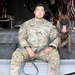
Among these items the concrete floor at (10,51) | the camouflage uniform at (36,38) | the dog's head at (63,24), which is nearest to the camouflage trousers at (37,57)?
the camouflage uniform at (36,38)

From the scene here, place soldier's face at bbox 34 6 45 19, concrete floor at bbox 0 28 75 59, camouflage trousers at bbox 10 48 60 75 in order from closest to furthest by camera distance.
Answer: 1. camouflage trousers at bbox 10 48 60 75
2. soldier's face at bbox 34 6 45 19
3. concrete floor at bbox 0 28 75 59

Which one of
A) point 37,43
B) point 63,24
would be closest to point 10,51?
point 37,43

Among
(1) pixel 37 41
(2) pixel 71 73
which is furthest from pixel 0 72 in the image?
(2) pixel 71 73

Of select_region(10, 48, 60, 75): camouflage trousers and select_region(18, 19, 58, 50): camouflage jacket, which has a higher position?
select_region(18, 19, 58, 50): camouflage jacket

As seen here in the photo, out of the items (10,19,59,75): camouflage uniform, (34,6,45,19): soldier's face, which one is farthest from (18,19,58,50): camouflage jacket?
(34,6,45,19): soldier's face

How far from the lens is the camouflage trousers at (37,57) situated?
3.07 metres

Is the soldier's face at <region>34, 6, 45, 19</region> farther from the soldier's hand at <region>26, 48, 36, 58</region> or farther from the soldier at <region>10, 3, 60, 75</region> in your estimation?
the soldier's hand at <region>26, 48, 36, 58</region>

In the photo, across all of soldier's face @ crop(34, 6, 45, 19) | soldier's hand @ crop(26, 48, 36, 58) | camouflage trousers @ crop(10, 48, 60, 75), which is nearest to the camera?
camouflage trousers @ crop(10, 48, 60, 75)

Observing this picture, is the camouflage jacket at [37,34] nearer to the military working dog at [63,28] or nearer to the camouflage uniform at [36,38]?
the camouflage uniform at [36,38]

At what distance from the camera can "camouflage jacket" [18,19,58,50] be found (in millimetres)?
3352

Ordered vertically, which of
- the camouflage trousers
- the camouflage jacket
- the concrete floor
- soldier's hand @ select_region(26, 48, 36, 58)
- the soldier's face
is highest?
the soldier's face

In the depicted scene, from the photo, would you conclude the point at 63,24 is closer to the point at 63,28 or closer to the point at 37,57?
the point at 63,28

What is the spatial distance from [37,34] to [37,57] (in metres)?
0.30

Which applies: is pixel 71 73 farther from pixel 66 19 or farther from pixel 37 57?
pixel 66 19
